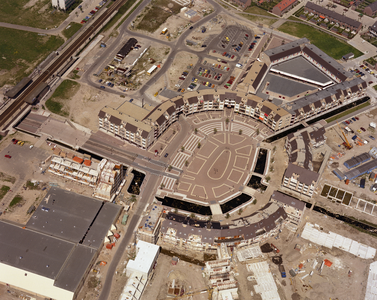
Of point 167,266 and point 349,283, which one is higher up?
point 349,283

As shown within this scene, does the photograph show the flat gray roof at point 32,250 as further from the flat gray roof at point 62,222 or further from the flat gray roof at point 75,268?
the flat gray roof at point 62,222

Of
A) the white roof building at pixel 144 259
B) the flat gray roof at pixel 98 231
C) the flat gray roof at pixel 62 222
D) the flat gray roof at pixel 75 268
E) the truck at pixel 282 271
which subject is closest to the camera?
the flat gray roof at pixel 75 268

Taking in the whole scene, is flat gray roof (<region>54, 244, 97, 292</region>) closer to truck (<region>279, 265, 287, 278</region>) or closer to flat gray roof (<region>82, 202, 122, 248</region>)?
flat gray roof (<region>82, 202, 122, 248</region>)

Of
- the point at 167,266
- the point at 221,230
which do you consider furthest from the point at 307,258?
the point at 167,266

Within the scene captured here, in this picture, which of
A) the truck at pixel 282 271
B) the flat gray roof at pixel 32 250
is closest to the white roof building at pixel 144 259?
the flat gray roof at pixel 32 250

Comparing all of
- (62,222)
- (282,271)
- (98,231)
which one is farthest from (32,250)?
(282,271)

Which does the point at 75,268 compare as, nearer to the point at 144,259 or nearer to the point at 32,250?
the point at 32,250

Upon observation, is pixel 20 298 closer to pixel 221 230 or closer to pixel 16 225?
pixel 16 225
